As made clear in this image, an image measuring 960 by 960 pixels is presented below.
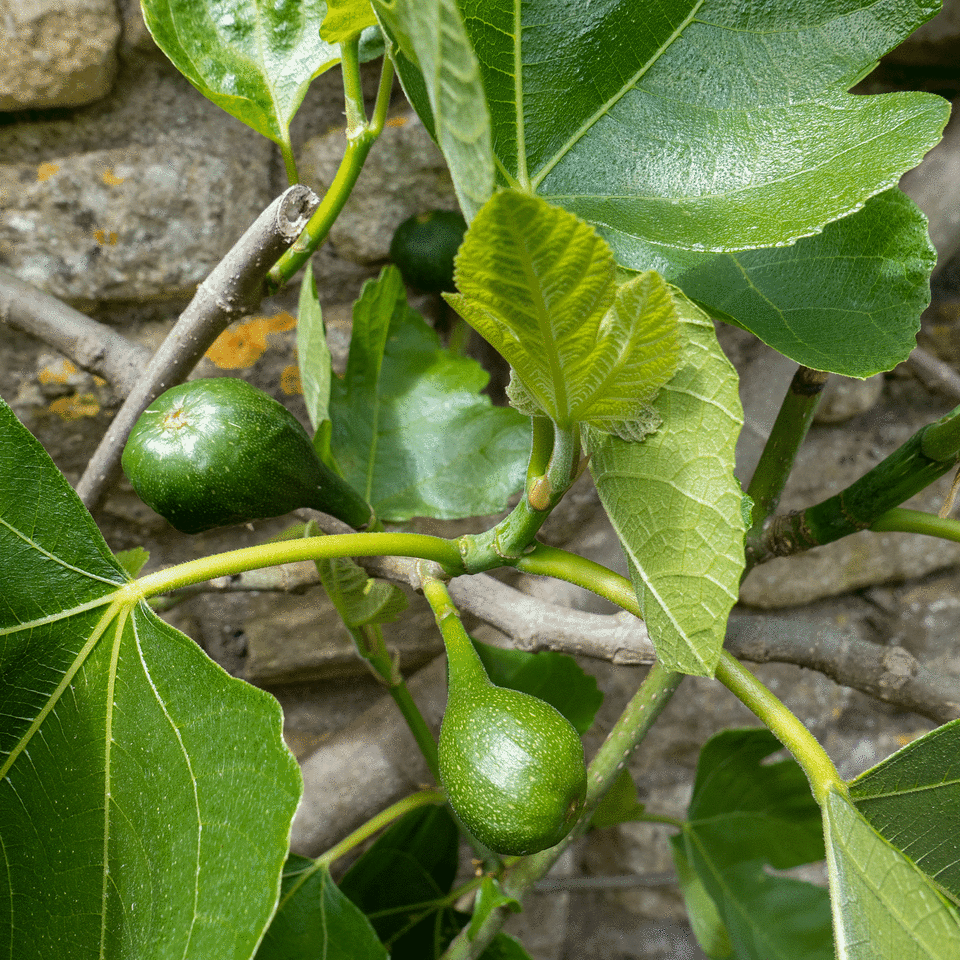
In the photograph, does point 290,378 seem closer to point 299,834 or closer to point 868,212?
point 299,834

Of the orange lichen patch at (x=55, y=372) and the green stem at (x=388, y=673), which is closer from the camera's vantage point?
the green stem at (x=388, y=673)

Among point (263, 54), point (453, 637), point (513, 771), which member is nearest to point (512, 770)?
point (513, 771)

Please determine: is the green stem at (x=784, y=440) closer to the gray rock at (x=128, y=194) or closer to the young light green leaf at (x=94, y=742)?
the young light green leaf at (x=94, y=742)

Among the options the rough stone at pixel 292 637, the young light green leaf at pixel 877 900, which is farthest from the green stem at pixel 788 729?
the rough stone at pixel 292 637

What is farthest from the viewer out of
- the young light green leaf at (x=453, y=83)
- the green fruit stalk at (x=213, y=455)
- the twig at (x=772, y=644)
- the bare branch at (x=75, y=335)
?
the bare branch at (x=75, y=335)

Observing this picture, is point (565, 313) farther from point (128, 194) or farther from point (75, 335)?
point (128, 194)

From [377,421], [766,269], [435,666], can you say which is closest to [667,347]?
[766,269]
